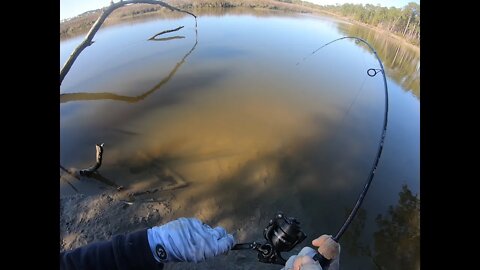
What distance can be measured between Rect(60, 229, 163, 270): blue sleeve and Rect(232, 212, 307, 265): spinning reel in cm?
30

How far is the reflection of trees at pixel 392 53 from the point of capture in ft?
8.95

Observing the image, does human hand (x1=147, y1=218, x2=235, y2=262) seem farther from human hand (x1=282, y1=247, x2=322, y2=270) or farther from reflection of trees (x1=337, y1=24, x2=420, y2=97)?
reflection of trees (x1=337, y1=24, x2=420, y2=97)

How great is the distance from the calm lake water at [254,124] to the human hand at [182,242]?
0.86 m

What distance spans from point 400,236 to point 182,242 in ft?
4.14

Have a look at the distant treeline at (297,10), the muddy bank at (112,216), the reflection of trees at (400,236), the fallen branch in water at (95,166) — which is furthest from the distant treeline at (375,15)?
the fallen branch in water at (95,166)

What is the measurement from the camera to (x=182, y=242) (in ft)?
3.37

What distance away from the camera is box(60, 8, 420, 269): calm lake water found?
76.2 inches

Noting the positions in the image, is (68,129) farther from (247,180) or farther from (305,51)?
(305,51)

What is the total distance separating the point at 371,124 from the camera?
2428 millimetres

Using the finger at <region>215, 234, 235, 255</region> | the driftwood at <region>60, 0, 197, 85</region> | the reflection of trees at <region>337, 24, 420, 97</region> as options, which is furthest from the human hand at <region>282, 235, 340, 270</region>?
the driftwood at <region>60, 0, 197, 85</region>
